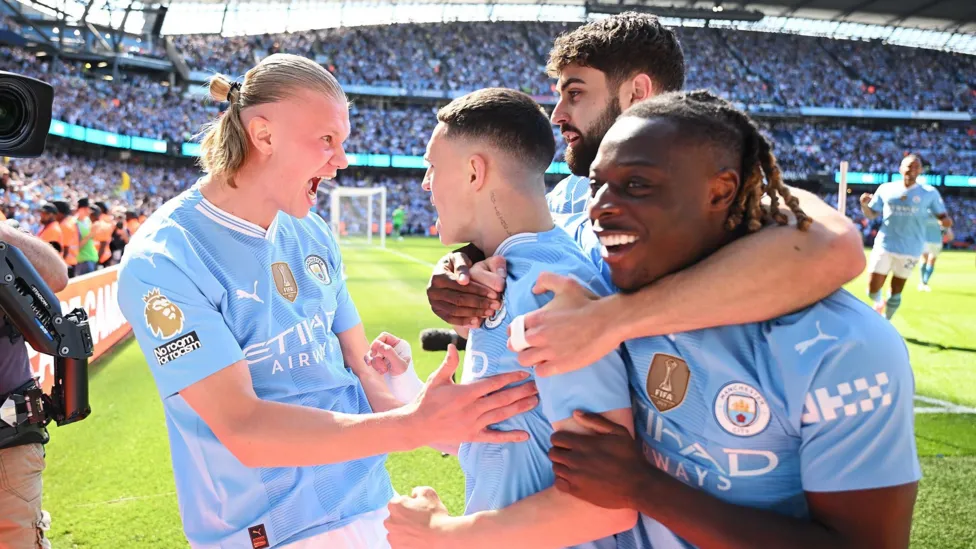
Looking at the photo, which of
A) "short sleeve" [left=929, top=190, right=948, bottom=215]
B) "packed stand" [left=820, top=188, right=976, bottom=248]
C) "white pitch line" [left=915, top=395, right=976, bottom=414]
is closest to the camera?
"white pitch line" [left=915, top=395, right=976, bottom=414]

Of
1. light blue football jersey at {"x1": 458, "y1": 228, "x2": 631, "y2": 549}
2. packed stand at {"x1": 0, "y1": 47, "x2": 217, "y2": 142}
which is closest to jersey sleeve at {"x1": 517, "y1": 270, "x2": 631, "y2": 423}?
light blue football jersey at {"x1": 458, "y1": 228, "x2": 631, "y2": 549}

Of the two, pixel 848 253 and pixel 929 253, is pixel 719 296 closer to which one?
pixel 848 253

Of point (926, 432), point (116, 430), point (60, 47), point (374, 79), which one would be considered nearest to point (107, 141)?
point (60, 47)

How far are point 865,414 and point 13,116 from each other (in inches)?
102

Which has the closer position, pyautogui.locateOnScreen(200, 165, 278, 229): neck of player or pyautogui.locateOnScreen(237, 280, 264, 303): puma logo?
pyautogui.locateOnScreen(237, 280, 264, 303): puma logo

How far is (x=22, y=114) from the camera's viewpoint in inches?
94.0

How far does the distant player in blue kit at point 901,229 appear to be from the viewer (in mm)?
10961

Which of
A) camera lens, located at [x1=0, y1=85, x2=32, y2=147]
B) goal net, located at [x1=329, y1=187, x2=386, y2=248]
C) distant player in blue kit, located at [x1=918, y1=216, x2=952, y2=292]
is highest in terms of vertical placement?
camera lens, located at [x1=0, y1=85, x2=32, y2=147]

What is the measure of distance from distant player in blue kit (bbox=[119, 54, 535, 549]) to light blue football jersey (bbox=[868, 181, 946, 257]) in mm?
10727

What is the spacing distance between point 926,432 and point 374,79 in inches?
1961

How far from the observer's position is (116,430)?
6.48 meters

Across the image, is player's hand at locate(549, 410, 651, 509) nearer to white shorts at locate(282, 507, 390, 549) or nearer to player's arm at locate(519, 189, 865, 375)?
player's arm at locate(519, 189, 865, 375)

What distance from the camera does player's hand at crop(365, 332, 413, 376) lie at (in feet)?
8.63

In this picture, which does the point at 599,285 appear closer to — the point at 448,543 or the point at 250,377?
the point at 448,543
